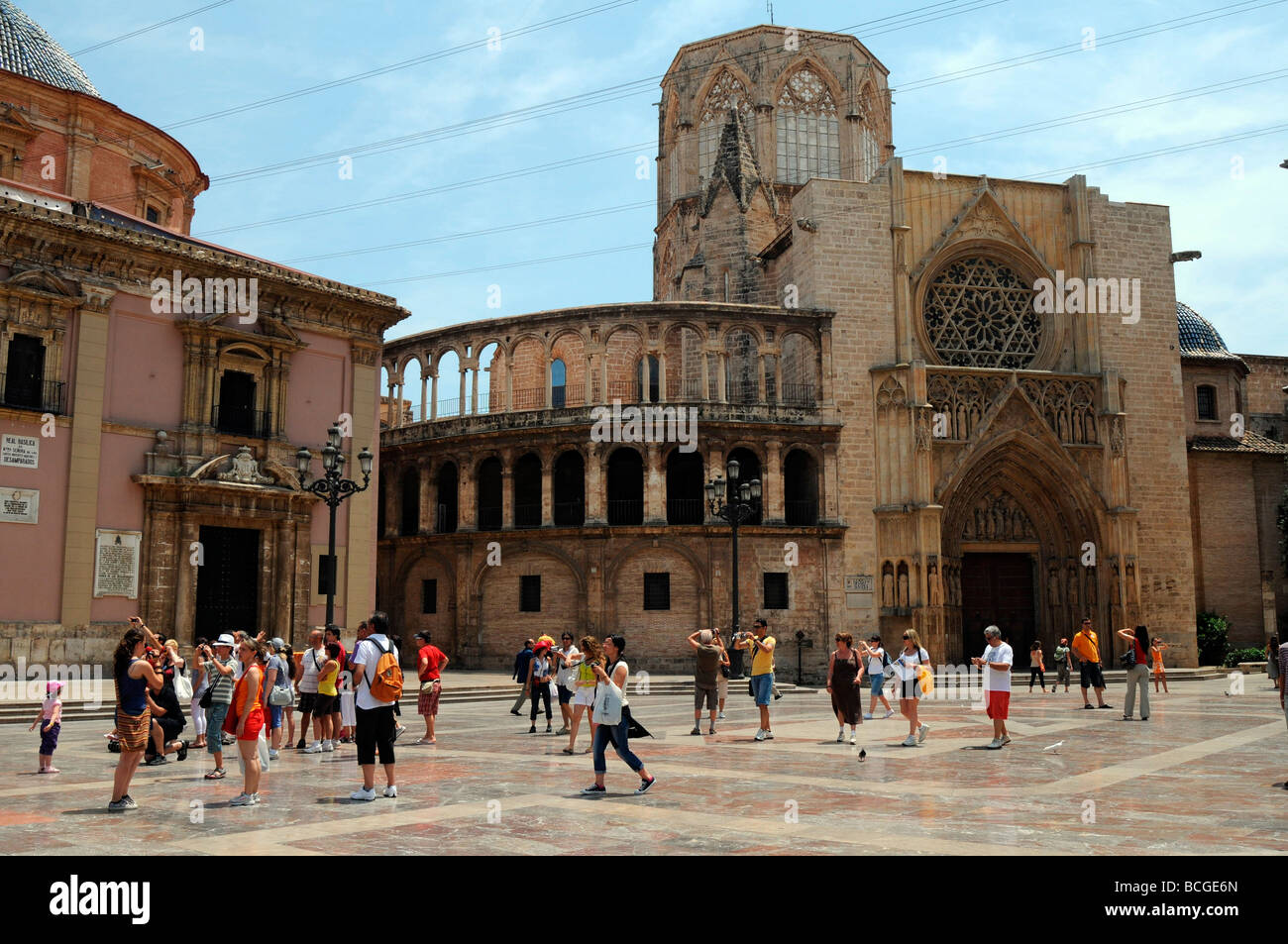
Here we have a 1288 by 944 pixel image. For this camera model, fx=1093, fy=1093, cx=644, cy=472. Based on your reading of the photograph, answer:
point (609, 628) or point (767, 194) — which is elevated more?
point (767, 194)

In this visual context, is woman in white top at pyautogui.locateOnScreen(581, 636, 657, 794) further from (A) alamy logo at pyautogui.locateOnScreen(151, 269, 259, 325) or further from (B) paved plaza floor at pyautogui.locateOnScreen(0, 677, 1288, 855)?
(A) alamy logo at pyautogui.locateOnScreen(151, 269, 259, 325)

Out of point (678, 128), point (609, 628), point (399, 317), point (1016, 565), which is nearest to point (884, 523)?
point (1016, 565)

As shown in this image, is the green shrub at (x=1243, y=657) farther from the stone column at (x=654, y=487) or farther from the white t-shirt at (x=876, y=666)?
the white t-shirt at (x=876, y=666)

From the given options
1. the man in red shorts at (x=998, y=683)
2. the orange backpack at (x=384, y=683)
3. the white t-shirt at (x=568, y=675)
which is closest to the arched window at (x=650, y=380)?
the white t-shirt at (x=568, y=675)

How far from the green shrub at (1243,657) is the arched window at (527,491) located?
80.9 ft

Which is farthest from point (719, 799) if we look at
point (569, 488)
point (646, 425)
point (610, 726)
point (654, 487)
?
point (569, 488)

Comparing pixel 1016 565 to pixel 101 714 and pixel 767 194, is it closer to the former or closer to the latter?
pixel 767 194

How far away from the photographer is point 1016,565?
3681 cm

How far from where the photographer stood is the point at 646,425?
33656mm

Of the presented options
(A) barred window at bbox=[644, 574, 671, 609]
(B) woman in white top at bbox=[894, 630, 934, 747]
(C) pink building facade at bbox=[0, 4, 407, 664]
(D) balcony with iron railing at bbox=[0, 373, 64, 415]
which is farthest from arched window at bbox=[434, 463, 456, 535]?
(B) woman in white top at bbox=[894, 630, 934, 747]

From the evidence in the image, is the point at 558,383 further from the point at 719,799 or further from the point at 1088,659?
the point at 719,799

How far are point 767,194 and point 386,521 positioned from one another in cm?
2020
